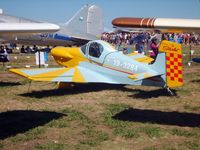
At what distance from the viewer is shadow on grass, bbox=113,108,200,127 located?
7504 mm

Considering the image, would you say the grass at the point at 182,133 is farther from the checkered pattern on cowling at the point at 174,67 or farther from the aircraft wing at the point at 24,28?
the aircraft wing at the point at 24,28

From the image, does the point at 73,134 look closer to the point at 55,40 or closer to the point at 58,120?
the point at 58,120

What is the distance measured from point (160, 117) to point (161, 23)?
2792 mm

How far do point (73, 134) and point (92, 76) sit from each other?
4.42m

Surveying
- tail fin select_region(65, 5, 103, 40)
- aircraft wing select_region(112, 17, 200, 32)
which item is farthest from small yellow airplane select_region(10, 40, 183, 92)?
tail fin select_region(65, 5, 103, 40)

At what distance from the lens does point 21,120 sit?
7.68 metres

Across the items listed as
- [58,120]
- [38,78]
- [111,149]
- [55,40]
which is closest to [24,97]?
[38,78]

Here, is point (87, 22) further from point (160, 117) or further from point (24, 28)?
point (24, 28)

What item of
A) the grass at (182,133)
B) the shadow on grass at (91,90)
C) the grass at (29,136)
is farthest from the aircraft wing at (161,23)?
the shadow on grass at (91,90)

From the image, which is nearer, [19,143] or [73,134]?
[19,143]

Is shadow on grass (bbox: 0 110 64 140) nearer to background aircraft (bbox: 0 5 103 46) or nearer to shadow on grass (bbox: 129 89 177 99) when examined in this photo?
shadow on grass (bbox: 129 89 177 99)

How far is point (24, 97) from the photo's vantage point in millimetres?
10289

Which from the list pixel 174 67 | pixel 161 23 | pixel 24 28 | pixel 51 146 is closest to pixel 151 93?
pixel 174 67

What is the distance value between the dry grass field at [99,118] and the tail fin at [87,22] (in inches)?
654
